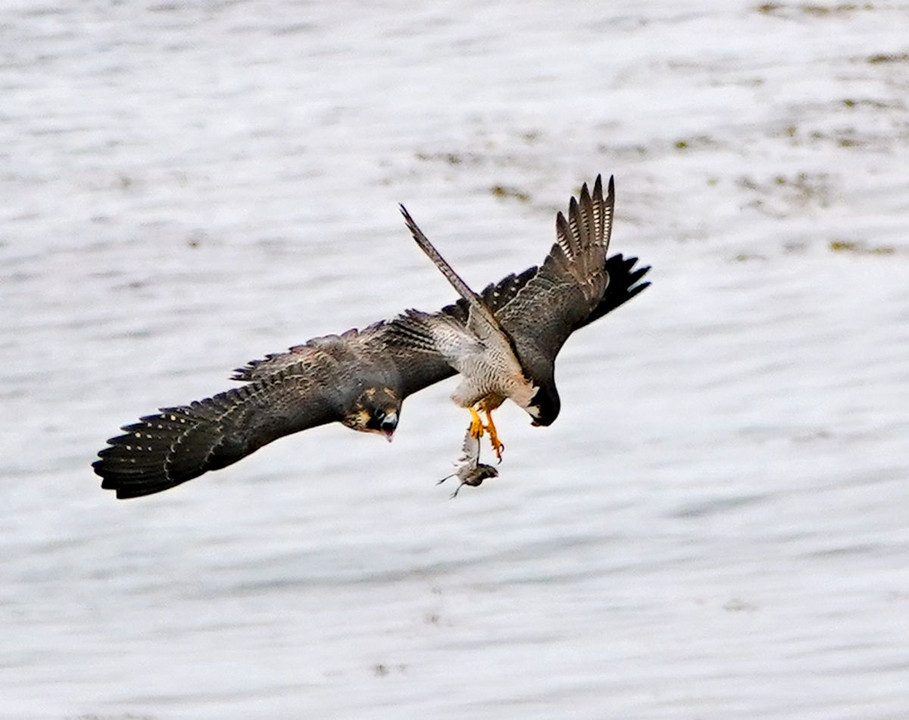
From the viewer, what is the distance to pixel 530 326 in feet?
36.3

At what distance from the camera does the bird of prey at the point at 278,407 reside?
35.5ft

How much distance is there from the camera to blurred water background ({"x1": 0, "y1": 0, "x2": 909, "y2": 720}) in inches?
575

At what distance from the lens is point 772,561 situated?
1540cm

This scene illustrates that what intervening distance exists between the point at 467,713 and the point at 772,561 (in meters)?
2.70

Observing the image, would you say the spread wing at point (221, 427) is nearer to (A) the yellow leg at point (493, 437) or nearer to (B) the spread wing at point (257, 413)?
(B) the spread wing at point (257, 413)

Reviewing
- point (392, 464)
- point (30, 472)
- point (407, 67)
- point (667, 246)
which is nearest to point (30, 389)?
point (30, 472)

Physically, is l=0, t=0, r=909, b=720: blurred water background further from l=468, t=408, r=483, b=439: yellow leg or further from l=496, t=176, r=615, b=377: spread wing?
l=468, t=408, r=483, b=439: yellow leg

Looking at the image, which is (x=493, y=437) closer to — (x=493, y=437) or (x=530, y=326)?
(x=493, y=437)

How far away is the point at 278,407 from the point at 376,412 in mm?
519

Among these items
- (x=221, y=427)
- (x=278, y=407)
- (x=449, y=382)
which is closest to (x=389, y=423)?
(x=278, y=407)

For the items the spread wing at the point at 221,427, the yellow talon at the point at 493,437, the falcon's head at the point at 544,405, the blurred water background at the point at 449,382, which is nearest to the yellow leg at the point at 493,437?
the yellow talon at the point at 493,437

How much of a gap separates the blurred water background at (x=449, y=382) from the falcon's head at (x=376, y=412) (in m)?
3.53

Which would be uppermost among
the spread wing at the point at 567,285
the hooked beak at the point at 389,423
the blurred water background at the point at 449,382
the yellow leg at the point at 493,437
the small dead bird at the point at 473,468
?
the spread wing at the point at 567,285

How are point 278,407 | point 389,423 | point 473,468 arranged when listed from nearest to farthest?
1. point 473,468
2. point 389,423
3. point 278,407
